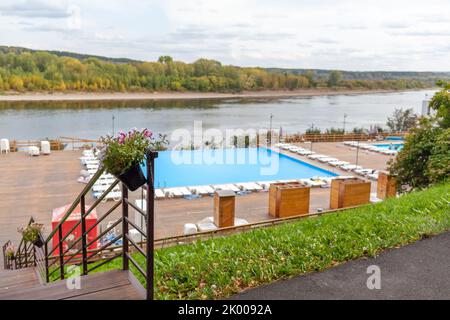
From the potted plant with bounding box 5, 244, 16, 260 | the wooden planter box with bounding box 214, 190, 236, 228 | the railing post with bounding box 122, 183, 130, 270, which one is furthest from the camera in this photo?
the wooden planter box with bounding box 214, 190, 236, 228

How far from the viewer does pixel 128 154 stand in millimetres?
2207

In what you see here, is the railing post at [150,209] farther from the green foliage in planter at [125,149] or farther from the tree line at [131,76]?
the tree line at [131,76]

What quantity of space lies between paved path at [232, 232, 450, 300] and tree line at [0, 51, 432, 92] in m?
68.8

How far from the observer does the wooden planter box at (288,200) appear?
1127 cm

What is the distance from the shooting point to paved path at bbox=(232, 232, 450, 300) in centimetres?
268

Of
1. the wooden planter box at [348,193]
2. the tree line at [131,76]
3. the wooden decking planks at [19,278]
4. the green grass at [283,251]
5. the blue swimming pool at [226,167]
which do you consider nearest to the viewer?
the green grass at [283,251]

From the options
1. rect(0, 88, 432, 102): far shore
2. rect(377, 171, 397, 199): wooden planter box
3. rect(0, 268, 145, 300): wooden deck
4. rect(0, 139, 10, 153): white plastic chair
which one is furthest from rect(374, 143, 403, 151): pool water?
rect(0, 88, 432, 102): far shore

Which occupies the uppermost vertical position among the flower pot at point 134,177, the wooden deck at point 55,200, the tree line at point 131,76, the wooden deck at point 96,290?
the tree line at point 131,76

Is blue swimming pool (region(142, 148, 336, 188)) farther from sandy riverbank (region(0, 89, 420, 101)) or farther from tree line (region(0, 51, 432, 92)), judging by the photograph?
tree line (region(0, 51, 432, 92))

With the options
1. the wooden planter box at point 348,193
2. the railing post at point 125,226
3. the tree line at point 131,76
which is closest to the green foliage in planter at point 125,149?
the railing post at point 125,226

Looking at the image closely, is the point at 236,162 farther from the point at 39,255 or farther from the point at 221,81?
the point at 221,81

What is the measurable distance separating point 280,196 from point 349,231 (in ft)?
24.4

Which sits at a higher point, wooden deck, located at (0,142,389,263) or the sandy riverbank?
the sandy riverbank
